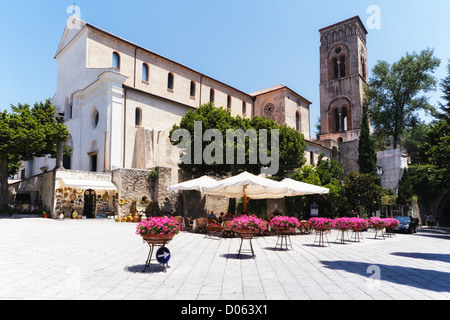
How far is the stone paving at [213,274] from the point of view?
213 inches

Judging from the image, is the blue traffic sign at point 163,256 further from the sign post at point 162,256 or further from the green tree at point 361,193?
the green tree at point 361,193

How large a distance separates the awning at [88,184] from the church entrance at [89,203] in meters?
1.68

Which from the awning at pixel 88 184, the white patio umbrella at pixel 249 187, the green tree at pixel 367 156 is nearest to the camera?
the white patio umbrella at pixel 249 187

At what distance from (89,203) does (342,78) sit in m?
42.5

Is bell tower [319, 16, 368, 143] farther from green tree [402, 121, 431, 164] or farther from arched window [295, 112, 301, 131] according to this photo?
green tree [402, 121, 431, 164]

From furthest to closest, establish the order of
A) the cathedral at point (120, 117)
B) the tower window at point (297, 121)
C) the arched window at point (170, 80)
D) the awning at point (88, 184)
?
the tower window at point (297, 121) < the arched window at point (170, 80) < the cathedral at point (120, 117) < the awning at point (88, 184)

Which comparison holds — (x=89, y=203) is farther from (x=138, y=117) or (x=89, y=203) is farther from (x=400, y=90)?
(x=400, y=90)

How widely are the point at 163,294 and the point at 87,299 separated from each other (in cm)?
118

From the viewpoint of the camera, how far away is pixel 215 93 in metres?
A: 40.9

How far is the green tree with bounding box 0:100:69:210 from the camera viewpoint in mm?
23500

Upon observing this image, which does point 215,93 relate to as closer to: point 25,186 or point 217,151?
point 217,151

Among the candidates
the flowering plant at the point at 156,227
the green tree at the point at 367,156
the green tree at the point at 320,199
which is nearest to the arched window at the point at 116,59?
the green tree at the point at 320,199

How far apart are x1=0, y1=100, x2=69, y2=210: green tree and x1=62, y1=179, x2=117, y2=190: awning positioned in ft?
13.5
